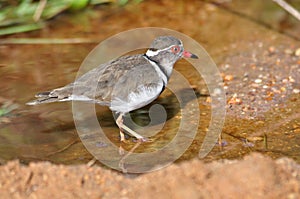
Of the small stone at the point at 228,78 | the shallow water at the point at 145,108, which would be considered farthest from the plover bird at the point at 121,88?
the small stone at the point at 228,78

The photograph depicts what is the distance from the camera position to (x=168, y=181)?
17.3 ft

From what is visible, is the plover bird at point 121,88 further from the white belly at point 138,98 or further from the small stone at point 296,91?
the small stone at point 296,91

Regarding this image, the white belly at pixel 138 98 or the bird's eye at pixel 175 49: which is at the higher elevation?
the bird's eye at pixel 175 49

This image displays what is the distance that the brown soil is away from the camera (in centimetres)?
513

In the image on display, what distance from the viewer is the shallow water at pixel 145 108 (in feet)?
22.0

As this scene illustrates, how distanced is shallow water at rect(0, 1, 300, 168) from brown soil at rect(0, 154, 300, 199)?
3.04 feet

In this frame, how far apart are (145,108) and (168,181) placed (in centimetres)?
242

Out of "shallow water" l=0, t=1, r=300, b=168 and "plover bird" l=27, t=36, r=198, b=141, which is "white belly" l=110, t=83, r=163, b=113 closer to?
"plover bird" l=27, t=36, r=198, b=141

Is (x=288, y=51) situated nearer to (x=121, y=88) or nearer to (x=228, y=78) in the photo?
(x=228, y=78)

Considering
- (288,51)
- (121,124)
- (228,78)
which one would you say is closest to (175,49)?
(121,124)

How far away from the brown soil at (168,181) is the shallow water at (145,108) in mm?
925

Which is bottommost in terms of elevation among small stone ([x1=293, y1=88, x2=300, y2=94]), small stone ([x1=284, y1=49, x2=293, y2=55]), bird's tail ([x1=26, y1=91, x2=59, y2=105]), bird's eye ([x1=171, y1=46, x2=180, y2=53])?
small stone ([x1=284, y1=49, x2=293, y2=55])

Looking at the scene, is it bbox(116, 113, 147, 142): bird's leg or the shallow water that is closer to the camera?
the shallow water

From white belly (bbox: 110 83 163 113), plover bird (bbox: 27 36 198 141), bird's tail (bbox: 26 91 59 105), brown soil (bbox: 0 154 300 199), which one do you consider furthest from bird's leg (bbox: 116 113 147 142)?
brown soil (bbox: 0 154 300 199)
